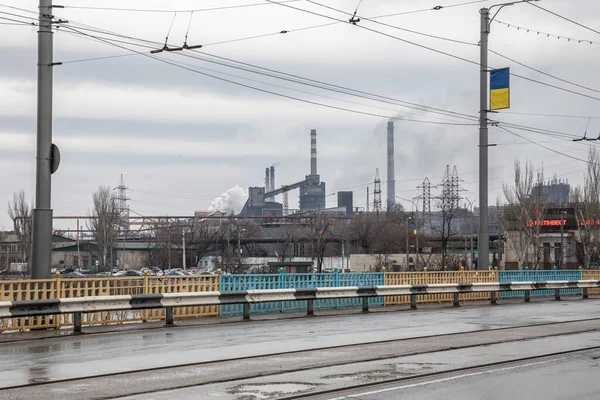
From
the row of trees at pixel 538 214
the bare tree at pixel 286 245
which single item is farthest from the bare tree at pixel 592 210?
the bare tree at pixel 286 245

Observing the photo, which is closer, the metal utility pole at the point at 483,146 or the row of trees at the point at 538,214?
the metal utility pole at the point at 483,146

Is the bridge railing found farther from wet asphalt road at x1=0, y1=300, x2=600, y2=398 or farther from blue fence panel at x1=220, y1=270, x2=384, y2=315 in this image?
wet asphalt road at x1=0, y1=300, x2=600, y2=398

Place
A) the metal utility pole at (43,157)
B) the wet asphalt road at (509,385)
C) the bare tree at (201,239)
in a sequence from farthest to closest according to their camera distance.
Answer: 1. the bare tree at (201,239)
2. the metal utility pole at (43,157)
3. the wet asphalt road at (509,385)

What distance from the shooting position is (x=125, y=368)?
13242 millimetres

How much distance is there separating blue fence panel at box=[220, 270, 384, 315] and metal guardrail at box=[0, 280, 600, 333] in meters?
1.01

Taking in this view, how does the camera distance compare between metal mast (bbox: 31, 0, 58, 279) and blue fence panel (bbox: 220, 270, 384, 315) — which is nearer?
metal mast (bbox: 31, 0, 58, 279)

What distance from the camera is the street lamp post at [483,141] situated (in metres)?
32.5

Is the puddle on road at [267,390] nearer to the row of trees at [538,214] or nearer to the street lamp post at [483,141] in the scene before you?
the street lamp post at [483,141]

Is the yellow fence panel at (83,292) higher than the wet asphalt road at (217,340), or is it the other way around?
the yellow fence panel at (83,292)

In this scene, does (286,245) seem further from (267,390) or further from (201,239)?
(267,390)

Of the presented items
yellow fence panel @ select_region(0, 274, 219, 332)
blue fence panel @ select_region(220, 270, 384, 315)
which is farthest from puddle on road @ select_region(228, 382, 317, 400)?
blue fence panel @ select_region(220, 270, 384, 315)

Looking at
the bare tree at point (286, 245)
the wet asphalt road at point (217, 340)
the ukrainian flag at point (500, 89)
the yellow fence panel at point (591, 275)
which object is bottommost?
the wet asphalt road at point (217, 340)

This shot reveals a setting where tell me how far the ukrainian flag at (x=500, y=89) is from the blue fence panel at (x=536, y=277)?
6.68m

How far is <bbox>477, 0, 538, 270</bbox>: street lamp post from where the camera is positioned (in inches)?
1280
